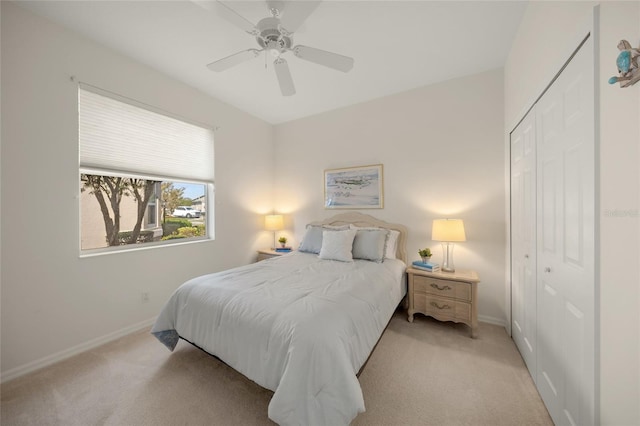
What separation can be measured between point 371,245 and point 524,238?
1.37m

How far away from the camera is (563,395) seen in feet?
4.19

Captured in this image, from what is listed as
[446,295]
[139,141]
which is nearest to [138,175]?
[139,141]

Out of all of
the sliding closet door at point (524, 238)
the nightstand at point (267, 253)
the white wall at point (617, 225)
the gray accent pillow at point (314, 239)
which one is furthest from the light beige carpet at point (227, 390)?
the nightstand at point (267, 253)

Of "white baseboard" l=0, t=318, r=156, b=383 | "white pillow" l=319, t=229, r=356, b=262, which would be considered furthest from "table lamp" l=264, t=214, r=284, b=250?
"white baseboard" l=0, t=318, r=156, b=383

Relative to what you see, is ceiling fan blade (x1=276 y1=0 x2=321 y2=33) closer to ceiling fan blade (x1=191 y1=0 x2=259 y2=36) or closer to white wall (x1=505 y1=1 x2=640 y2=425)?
ceiling fan blade (x1=191 y1=0 x2=259 y2=36)

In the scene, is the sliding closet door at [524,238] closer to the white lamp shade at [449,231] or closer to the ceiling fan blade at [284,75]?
the white lamp shade at [449,231]

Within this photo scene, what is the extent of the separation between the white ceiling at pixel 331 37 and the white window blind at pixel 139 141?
55 cm

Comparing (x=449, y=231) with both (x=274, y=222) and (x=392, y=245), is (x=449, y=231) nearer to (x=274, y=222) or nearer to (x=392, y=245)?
(x=392, y=245)

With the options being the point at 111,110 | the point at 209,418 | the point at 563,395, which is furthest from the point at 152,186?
the point at 563,395

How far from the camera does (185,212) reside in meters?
3.20

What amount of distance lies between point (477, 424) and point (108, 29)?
406cm

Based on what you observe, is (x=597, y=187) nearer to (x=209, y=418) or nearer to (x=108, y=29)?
(x=209, y=418)

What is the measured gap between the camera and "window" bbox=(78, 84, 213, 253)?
90.1 inches

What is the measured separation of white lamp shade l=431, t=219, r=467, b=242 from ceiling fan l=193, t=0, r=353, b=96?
1836mm
